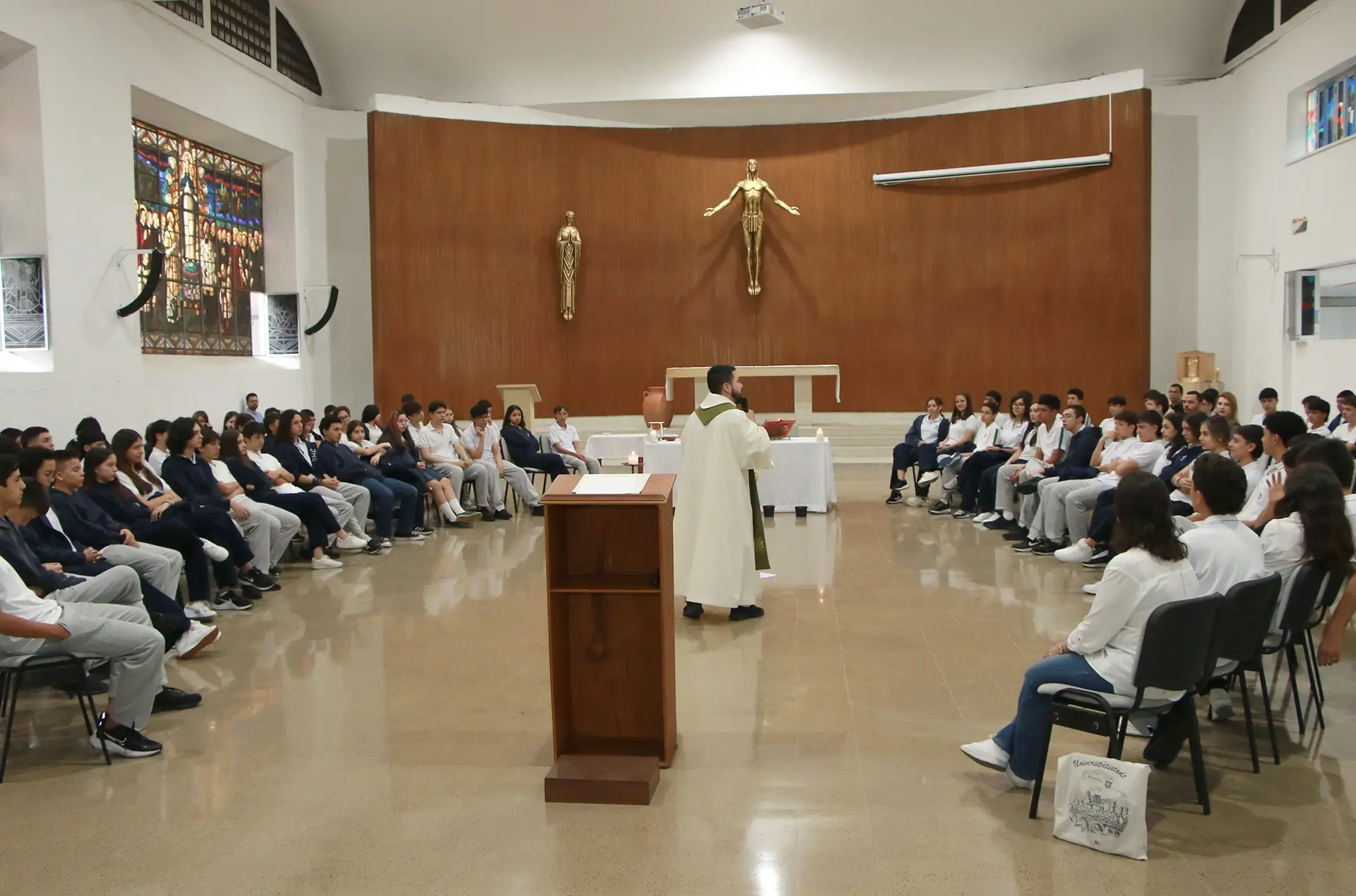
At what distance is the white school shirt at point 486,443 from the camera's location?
34.3 ft

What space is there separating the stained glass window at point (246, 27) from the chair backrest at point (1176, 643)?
38.0 feet

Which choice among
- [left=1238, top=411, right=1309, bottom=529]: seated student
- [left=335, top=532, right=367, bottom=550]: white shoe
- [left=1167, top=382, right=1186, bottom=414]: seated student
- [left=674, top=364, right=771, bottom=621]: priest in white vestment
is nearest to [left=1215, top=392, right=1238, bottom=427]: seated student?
[left=1167, top=382, right=1186, bottom=414]: seated student

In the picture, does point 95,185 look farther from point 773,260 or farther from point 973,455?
point 773,260

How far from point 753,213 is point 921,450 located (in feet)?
18.0

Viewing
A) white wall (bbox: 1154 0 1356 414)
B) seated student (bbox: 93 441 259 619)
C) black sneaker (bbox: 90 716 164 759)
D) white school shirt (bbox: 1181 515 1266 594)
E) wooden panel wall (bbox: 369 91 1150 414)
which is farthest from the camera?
wooden panel wall (bbox: 369 91 1150 414)

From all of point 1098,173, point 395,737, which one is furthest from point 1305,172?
point 395,737

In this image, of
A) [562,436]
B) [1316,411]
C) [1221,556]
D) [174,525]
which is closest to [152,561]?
[174,525]

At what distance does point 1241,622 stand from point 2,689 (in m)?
4.08

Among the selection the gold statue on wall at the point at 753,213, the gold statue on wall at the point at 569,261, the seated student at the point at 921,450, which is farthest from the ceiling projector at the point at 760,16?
the seated student at the point at 921,450

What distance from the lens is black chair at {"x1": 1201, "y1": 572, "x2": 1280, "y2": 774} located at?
11.0ft

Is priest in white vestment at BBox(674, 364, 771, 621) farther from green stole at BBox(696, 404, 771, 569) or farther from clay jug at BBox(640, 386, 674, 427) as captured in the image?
clay jug at BBox(640, 386, 674, 427)

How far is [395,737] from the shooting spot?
4.19m

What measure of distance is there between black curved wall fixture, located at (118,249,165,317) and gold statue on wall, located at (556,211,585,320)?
5712 mm

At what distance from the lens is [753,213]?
1505 centimetres
